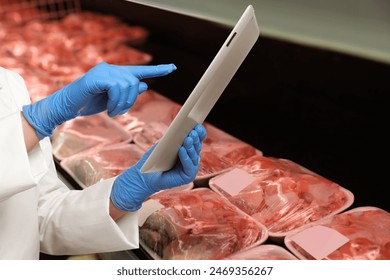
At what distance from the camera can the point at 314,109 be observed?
2.01 m

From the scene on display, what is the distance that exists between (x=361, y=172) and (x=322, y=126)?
1.03 ft

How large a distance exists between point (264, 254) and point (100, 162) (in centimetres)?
80

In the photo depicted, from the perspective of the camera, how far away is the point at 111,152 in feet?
6.20

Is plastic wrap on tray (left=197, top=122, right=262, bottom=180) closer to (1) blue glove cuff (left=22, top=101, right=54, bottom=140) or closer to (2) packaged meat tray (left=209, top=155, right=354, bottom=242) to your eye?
(2) packaged meat tray (left=209, top=155, right=354, bottom=242)

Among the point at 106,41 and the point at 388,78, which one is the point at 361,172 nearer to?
the point at 388,78

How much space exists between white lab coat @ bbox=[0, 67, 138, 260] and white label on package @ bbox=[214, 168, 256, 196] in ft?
1.35

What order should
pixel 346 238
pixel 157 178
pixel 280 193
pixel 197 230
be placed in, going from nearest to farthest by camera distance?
pixel 157 178
pixel 346 238
pixel 197 230
pixel 280 193

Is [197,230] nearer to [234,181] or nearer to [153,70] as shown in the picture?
[234,181]

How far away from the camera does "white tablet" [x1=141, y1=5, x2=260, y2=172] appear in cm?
86

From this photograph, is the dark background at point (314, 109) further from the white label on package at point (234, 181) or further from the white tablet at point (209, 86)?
the white tablet at point (209, 86)

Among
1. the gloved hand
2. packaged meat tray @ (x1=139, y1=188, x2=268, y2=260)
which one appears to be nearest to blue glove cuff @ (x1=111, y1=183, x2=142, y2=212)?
the gloved hand

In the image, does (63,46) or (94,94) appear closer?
(94,94)

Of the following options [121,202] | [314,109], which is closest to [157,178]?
[121,202]
